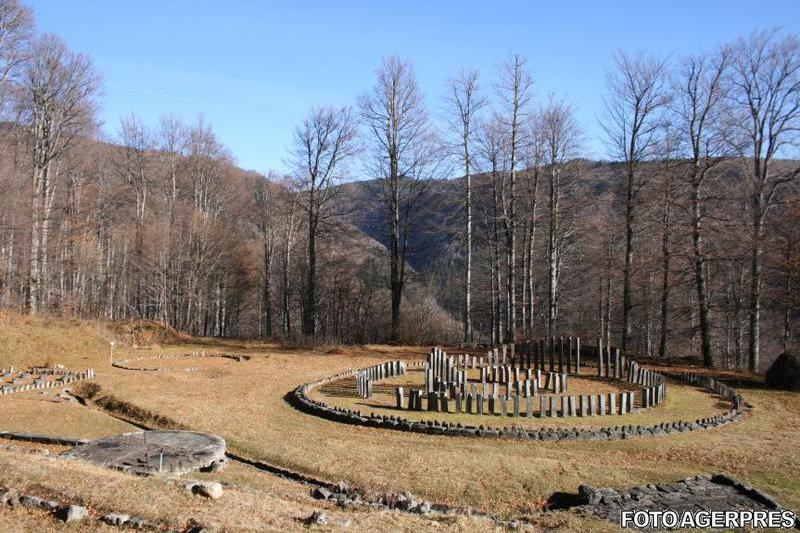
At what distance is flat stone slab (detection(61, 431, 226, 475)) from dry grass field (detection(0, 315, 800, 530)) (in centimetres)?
47

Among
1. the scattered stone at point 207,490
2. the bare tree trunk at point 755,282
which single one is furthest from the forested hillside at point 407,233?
the scattered stone at point 207,490

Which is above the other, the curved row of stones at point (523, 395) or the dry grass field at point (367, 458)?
the curved row of stones at point (523, 395)

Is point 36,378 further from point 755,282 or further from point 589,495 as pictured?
point 755,282

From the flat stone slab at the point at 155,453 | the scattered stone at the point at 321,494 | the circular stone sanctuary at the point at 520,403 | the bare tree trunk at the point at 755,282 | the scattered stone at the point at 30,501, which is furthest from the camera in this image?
the bare tree trunk at the point at 755,282

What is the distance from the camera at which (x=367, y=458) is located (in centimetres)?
1029

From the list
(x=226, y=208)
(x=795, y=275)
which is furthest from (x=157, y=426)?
(x=226, y=208)

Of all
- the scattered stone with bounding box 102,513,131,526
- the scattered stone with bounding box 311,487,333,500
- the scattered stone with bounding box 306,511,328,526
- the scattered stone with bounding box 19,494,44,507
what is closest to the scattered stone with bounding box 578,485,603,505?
the scattered stone with bounding box 311,487,333,500

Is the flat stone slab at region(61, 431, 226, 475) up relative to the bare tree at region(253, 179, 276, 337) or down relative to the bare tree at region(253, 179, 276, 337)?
down

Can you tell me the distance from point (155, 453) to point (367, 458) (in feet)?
11.9

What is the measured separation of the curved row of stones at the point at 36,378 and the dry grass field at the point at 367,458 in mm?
716

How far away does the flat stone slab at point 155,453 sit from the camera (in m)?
9.15

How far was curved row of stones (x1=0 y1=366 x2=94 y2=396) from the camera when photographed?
16.6m

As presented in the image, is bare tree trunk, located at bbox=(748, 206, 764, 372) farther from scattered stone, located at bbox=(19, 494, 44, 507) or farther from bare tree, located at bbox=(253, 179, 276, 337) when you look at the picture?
bare tree, located at bbox=(253, 179, 276, 337)

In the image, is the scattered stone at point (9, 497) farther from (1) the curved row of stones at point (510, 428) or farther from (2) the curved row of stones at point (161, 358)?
(2) the curved row of stones at point (161, 358)
